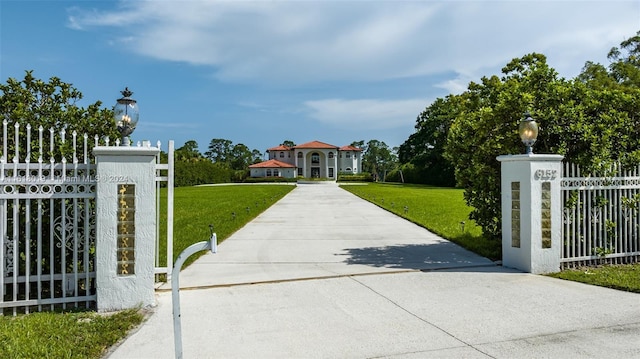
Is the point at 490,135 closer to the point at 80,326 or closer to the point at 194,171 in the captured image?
the point at 80,326

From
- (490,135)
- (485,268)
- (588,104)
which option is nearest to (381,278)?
(485,268)

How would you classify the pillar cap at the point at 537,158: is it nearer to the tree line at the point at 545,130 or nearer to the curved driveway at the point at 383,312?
the tree line at the point at 545,130

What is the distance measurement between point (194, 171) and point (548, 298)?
55137 mm

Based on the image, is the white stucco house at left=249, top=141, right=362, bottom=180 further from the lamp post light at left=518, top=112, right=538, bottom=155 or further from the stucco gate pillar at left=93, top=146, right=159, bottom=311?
the stucco gate pillar at left=93, top=146, right=159, bottom=311

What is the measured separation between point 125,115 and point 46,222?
165 centimetres

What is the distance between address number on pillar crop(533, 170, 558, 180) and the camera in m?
7.05

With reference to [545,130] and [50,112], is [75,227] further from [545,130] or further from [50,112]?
[545,130]

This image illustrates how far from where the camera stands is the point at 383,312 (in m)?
5.09

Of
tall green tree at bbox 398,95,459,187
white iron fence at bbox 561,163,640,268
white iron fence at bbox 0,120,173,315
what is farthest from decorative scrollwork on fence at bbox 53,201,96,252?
tall green tree at bbox 398,95,459,187

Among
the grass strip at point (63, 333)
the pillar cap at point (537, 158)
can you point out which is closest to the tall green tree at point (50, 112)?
the grass strip at point (63, 333)

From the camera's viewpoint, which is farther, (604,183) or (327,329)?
(604,183)

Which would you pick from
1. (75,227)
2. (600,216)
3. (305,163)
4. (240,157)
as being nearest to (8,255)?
(75,227)

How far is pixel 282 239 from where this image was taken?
1094 cm

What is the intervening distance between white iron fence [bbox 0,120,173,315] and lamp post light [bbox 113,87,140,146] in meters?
0.32
